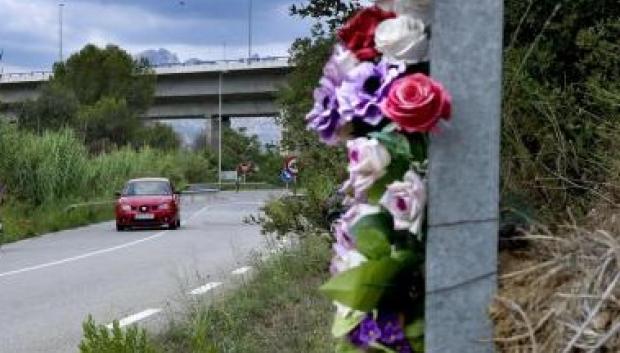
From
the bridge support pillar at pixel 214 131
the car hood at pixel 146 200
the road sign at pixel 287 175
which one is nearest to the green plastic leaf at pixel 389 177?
the road sign at pixel 287 175

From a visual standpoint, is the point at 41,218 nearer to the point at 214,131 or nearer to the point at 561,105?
the point at 561,105

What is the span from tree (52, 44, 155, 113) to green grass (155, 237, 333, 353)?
224 feet

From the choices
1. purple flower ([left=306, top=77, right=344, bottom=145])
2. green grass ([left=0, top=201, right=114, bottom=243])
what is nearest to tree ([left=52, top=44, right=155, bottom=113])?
green grass ([left=0, top=201, right=114, bottom=243])

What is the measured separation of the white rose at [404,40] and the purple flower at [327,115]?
0.75 feet

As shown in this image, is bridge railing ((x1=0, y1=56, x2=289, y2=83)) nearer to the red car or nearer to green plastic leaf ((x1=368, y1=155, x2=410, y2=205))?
the red car

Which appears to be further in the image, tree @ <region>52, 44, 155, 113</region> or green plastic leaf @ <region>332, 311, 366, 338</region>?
tree @ <region>52, 44, 155, 113</region>

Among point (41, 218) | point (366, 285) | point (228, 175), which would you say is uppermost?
point (366, 285)

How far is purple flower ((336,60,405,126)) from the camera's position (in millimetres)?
2814

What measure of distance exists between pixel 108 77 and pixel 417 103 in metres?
79.7

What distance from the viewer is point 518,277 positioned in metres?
2.54

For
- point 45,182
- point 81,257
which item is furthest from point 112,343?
point 45,182

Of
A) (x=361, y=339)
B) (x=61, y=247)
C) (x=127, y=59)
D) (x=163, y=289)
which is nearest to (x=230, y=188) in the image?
(x=127, y=59)

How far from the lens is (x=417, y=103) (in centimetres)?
256

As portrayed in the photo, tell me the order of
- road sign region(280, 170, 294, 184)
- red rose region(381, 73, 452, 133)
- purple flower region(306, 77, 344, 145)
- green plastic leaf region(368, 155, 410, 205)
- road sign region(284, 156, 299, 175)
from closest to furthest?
1. red rose region(381, 73, 452, 133)
2. green plastic leaf region(368, 155, 410, 205)
3. purple flower region(306, 77, 344, 145)
4. road sign region(284, 156, 299, 175)
5. road sign region(280, 170, 294, 184)
